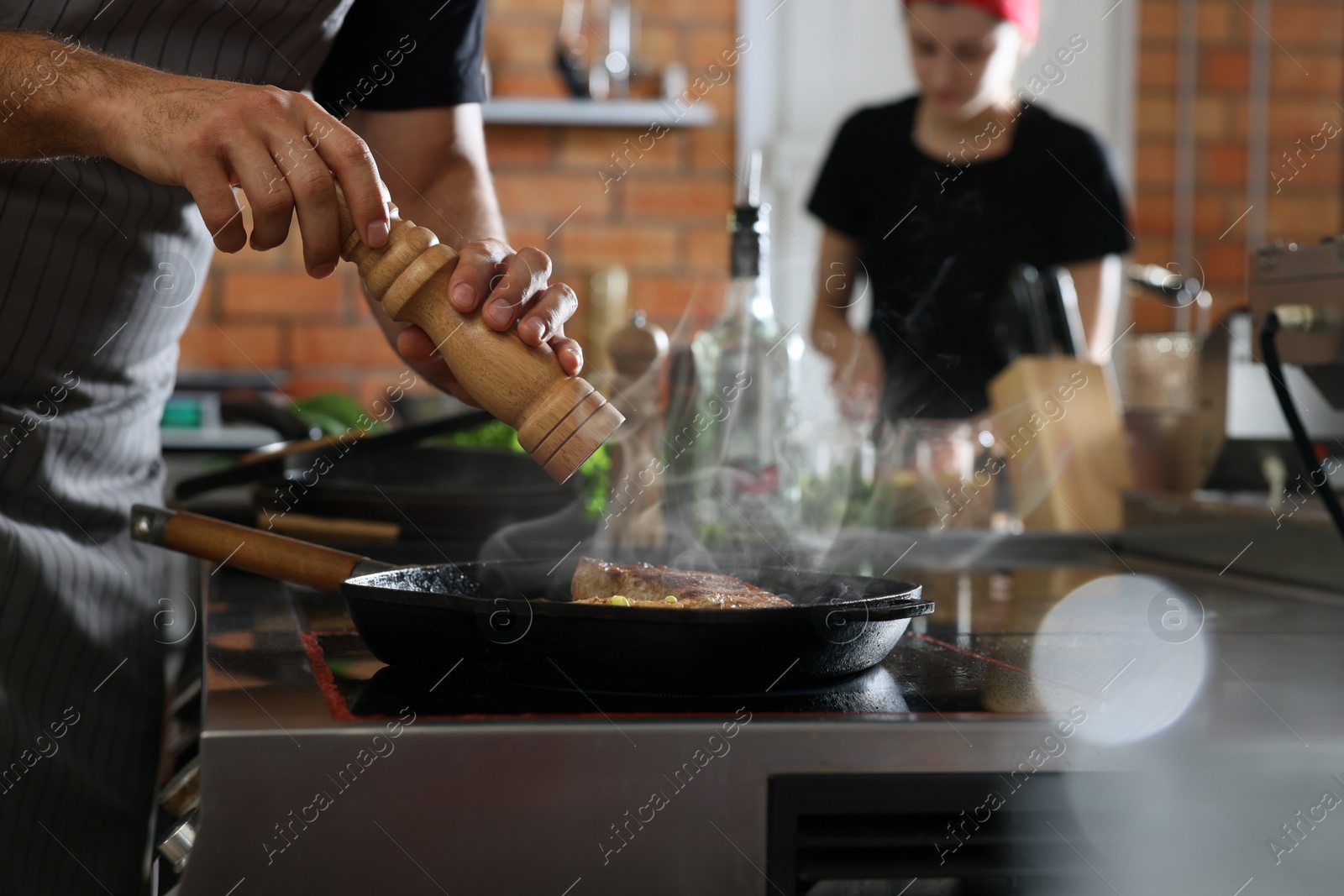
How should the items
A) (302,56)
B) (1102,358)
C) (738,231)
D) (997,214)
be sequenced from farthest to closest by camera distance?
1. (997,214)
2. (1102,358)
3. (738,231)
4. (302,56)

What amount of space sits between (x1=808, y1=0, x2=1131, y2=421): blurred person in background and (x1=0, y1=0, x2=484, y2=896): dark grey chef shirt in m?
1.15

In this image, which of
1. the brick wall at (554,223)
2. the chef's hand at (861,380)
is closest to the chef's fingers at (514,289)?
the chef's hand at (861,380)

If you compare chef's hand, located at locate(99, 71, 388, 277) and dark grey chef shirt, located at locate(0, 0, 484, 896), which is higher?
chef's hand, located at locate(99, 71, 388, 277)

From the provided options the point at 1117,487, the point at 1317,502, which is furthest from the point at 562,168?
the point at 1317,502

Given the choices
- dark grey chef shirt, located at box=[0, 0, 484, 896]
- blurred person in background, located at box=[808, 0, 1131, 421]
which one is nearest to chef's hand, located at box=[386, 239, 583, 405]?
dark grey chef shirt, located at box=[0, 0, 484, 896]

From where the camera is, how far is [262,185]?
60 centimetres

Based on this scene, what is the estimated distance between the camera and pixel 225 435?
2.81 meters

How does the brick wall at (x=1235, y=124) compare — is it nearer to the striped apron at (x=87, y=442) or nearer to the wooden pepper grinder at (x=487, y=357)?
the striped apron at (x=87, y=442)

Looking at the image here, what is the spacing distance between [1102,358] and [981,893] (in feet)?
5.20

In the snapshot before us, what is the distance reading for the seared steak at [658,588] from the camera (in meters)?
0.65

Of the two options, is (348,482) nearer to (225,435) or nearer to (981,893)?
(981,893)

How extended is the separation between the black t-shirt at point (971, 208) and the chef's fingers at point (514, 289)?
55.1 inches

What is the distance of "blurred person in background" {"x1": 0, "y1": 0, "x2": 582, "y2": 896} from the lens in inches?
27.0

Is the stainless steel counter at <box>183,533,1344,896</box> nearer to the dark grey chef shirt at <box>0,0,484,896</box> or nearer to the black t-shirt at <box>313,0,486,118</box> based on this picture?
the dark grey chef shirt at <box>0,0,484,896</box>
